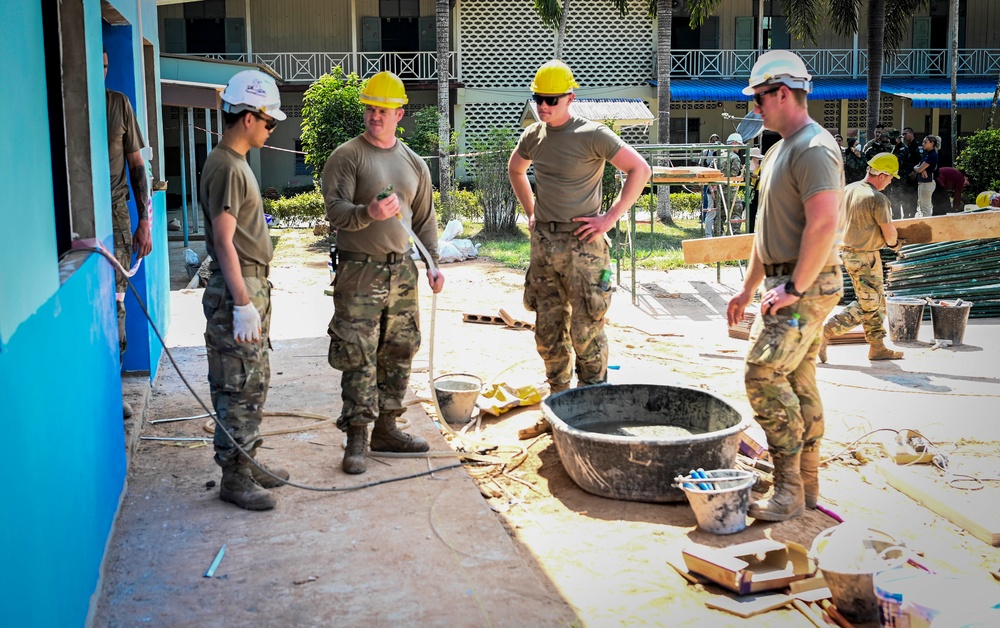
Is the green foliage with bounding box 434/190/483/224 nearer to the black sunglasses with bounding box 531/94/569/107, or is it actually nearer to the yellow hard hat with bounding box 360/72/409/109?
the black sunglasses with bounding box 531/94/569/107

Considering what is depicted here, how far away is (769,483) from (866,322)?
12.2ft

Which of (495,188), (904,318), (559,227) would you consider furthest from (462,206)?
(559,227)

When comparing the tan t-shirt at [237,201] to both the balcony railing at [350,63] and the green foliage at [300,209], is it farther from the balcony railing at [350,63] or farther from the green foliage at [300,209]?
the balcony railing at [350,63]

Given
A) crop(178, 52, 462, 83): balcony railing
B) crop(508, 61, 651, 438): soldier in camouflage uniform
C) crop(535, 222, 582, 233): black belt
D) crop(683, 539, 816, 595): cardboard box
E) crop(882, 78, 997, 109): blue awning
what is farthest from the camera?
crop(178, 52, 462, 83): balcony railing

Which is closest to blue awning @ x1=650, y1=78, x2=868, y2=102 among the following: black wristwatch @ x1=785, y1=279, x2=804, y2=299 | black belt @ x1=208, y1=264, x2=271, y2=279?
black wristwatch @ x1=785, y1=279, x2=804, y2=299

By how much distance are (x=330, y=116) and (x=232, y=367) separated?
551 inches

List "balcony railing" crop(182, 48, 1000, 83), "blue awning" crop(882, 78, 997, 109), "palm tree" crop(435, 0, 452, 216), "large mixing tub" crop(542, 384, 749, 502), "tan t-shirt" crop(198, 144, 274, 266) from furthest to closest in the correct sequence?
"balcony railing" crop(182, 48, 1000, 83)
"blue awning" crop(882, 78, 997, 109)
"palm tree" crop(435, 0, 452, 216)
"large mixing tub" crop(542, 384, 749, 502)
"tan t-shirt" crop(198, 144, 274, 266)

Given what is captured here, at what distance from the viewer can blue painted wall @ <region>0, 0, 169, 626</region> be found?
2535mm

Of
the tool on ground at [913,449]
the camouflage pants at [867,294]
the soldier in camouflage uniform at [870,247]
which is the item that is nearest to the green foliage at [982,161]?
the soldier in camouflage uniform at [870,247]

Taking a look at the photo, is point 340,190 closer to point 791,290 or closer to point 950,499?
point 791,290

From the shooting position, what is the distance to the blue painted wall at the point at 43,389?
99.8 inches

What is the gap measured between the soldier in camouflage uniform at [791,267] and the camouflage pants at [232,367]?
7.94 ft

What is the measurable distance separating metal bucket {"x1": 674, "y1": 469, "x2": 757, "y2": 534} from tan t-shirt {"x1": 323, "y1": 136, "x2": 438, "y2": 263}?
2.02 m

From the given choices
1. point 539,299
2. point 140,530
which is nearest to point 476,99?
point 539,299
